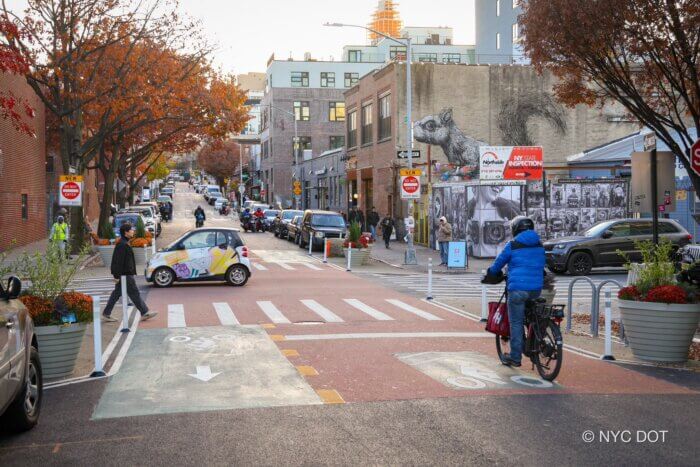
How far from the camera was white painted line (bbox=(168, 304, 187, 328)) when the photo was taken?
14231 mm

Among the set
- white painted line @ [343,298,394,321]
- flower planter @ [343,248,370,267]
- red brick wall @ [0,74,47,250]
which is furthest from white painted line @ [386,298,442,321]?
red brick wall @ [0,74,47,250]

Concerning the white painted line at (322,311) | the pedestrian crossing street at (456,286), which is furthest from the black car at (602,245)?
the white painted line at (322,311)

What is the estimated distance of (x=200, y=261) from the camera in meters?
21.0

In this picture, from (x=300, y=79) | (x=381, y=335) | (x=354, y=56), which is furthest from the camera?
(x=354, y=56)

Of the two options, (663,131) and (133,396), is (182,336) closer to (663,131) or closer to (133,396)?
(133,396)

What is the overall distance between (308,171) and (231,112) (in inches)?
1332

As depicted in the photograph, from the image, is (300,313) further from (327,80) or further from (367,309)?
(327,80)

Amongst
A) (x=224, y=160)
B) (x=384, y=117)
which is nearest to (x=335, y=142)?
(x=384, y=117)

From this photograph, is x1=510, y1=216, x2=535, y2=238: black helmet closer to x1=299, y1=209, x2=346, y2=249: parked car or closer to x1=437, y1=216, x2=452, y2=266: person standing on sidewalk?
x1=437, y1=216, x2=452, y2=266: person standing on sidewalk

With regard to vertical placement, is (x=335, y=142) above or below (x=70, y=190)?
above

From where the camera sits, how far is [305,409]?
26.6 ft

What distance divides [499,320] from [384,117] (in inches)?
1456

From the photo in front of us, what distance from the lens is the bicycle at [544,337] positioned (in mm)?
9267

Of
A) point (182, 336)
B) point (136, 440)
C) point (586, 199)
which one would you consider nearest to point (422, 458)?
point (136, 440)
